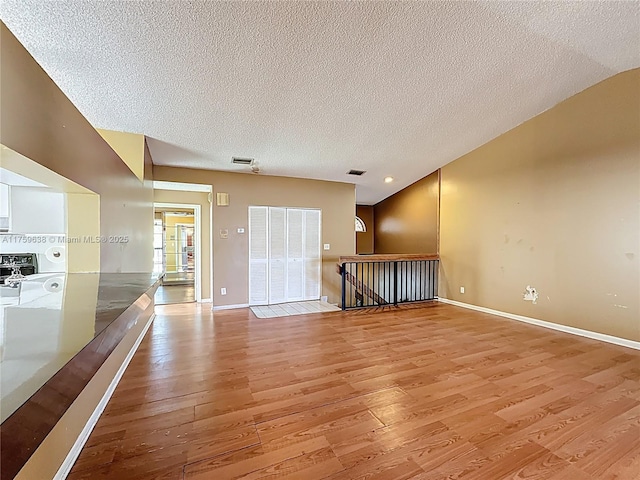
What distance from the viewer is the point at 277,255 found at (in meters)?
5.43

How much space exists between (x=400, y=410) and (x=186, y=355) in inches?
89.1

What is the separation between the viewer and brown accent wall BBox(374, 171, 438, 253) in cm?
597

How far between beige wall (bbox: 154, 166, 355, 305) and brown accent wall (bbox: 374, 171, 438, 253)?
5.72 ft

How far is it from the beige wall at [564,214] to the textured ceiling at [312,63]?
0.42 m

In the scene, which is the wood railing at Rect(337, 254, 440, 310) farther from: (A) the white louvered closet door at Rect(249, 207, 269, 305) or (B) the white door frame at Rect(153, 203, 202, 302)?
(B) the white door frame at Rect(153, 203, 202, 302)

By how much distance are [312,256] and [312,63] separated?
365 cm

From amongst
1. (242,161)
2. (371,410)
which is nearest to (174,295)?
(242,161)

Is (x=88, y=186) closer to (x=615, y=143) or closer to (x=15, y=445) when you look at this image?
(x=15, y=445)

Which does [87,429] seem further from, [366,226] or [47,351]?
[366,226]

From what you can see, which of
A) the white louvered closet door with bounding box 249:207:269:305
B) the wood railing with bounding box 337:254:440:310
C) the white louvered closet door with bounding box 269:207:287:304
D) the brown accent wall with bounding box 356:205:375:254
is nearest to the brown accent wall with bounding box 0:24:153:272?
the white louvered closet door with bounding box 249:207:269:305

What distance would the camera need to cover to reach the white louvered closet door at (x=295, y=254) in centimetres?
553

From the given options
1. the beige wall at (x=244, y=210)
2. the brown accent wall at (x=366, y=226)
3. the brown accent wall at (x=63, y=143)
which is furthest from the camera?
the brown accent wall at (x=366, y=226)

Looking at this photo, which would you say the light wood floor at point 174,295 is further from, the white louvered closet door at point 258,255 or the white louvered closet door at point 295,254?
the white louvered closet door at point 295,254

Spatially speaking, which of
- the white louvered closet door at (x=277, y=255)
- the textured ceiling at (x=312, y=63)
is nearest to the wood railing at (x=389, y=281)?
the white louvered closet door at (x=277, y=255)
